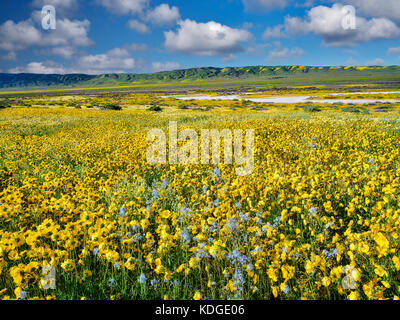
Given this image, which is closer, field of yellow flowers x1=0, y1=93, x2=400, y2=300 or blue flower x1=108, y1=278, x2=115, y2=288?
field of yellow flowers x1=0, y1=93, x2=400, y2=300

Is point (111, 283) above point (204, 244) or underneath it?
underneath

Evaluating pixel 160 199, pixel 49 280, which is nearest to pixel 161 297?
pixel 49 280

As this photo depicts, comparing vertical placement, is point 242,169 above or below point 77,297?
above

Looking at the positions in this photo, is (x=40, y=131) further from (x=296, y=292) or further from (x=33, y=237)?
(x=296, y=292)

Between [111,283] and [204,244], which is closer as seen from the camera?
[111,283]

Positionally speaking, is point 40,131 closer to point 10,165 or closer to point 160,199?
point 10,165

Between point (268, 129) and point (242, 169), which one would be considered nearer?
point (242, 169)

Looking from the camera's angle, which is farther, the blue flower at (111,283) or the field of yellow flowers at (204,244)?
the blue flower at (111,283)
